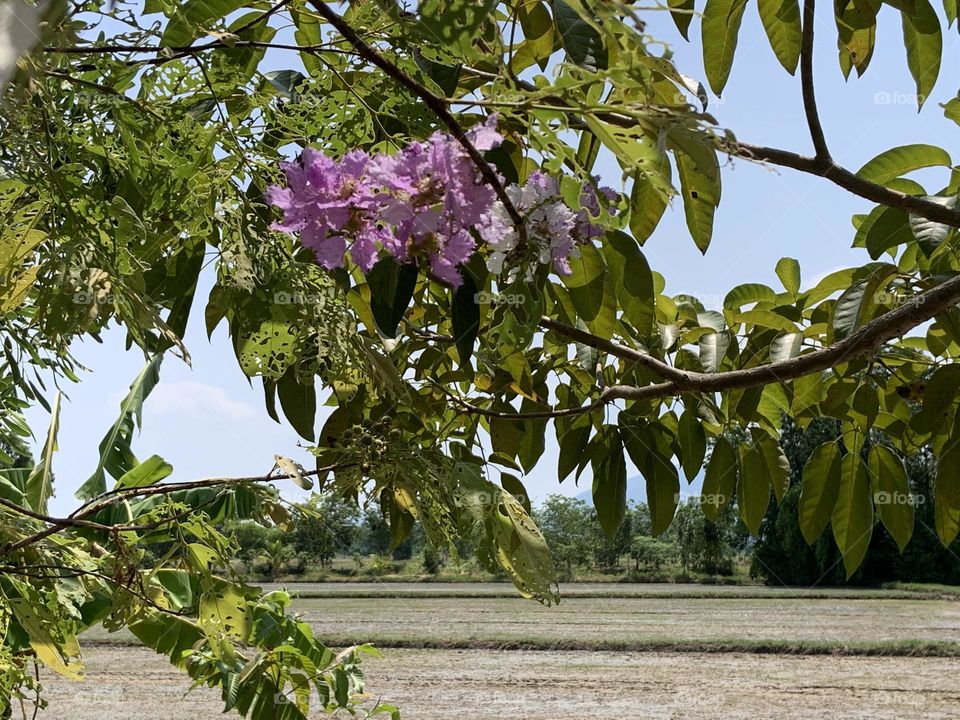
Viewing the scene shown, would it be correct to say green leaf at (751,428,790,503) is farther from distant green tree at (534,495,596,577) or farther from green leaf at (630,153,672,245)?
distant green tree at (534,495,596,577)

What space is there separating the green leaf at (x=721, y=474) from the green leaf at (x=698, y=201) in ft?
1.24

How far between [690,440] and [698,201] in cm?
36

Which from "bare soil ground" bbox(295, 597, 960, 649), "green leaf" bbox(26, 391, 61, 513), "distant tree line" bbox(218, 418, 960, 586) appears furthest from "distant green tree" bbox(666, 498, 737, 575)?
"green leaf" bbox(26, 391, 61, 513)

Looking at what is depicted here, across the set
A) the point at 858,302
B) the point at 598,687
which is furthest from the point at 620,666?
the point at 858,302

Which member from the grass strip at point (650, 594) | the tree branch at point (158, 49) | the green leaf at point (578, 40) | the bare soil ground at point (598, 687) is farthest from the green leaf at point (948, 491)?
the grass strip at point (650, 594)

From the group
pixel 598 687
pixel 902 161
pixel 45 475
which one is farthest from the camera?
pixel 598 687

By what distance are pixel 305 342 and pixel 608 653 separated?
34.3 ft

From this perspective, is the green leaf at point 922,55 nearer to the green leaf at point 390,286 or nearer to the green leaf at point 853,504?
the green leaf at point 853,504

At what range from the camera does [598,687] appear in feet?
27.6

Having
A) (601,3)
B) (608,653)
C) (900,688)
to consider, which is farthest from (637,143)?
(608,653)

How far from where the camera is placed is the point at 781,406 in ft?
3.20

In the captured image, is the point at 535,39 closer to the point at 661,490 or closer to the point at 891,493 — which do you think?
the point at 661,490

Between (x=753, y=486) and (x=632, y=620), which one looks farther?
(x=632, y=620)

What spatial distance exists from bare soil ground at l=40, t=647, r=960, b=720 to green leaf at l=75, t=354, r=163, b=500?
4729 mm
